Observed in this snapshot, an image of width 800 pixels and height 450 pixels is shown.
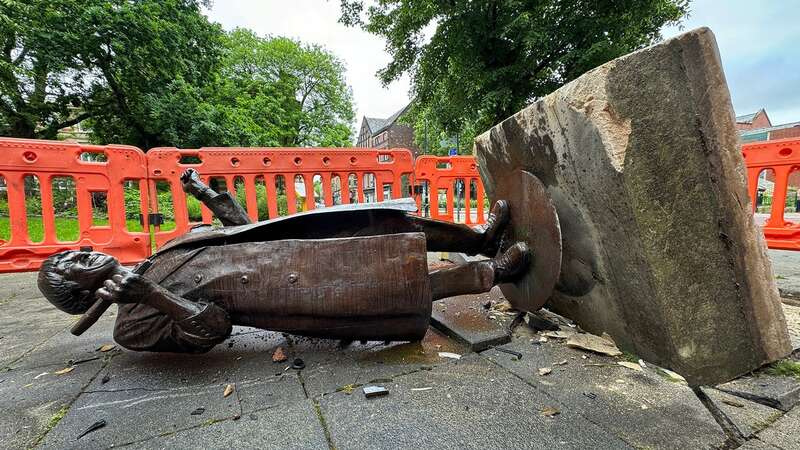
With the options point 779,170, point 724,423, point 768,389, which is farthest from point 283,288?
point 779,170

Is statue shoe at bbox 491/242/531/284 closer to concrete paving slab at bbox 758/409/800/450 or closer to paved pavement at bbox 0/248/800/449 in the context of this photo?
paved pavement at bbox 0/248/800/449

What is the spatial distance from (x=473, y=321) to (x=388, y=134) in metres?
50.4

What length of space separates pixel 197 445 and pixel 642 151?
1886 mm

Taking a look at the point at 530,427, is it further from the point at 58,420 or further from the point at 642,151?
the point at 58,420

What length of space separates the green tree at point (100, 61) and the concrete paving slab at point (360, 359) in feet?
53.0

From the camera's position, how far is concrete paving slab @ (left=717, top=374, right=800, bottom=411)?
1.25 m

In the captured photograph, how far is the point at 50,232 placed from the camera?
126 inches

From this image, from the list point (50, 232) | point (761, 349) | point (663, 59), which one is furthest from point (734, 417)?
point (50, 232)

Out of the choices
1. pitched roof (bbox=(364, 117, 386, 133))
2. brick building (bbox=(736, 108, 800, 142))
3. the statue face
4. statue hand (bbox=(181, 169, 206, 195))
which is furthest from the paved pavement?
pitched roof (bbox=(364, 117, 386, 133))

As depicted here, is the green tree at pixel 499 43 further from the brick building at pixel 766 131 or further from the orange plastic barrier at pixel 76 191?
the brick building at pixel 766 131

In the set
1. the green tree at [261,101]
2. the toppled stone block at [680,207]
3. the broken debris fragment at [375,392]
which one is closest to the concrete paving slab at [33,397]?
the broken debris fragment at [375,392]

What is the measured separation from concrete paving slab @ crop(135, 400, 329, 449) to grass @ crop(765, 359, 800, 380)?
6.11 ft

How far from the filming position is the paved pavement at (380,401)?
1134mm

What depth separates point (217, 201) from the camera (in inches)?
83.0
